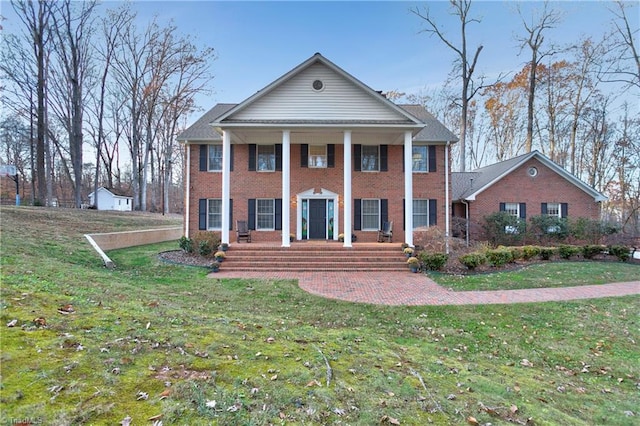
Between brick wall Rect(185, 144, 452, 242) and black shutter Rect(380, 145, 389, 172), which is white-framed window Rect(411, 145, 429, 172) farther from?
black shutter Rect(380, 145, 389, 172)

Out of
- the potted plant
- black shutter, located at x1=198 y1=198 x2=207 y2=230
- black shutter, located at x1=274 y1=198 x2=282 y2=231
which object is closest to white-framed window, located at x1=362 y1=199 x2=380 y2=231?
black shutter, located at x1=274 y1=198 x2=282 y2=231

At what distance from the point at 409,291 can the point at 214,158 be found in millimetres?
11294

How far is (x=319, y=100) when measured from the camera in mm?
13680

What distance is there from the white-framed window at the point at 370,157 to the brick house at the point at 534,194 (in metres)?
5.43

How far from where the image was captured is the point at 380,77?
2520 centimetres

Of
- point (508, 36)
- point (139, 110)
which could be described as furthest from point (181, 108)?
point (508, 36)

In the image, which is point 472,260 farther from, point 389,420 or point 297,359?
point 389,420

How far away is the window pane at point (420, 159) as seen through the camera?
15.9 metres

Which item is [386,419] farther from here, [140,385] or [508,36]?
[508,36]

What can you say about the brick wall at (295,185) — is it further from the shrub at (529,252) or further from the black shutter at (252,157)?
the shrub at (529,252)

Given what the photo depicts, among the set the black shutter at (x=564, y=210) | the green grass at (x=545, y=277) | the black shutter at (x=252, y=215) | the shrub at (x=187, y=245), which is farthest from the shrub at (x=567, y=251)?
the shrub at (x=187, y=245)

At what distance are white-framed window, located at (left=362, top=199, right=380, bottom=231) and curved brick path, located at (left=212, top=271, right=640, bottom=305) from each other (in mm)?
4913

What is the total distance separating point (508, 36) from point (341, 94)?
1859 centimetres

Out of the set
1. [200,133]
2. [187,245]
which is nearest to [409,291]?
[187,245]
